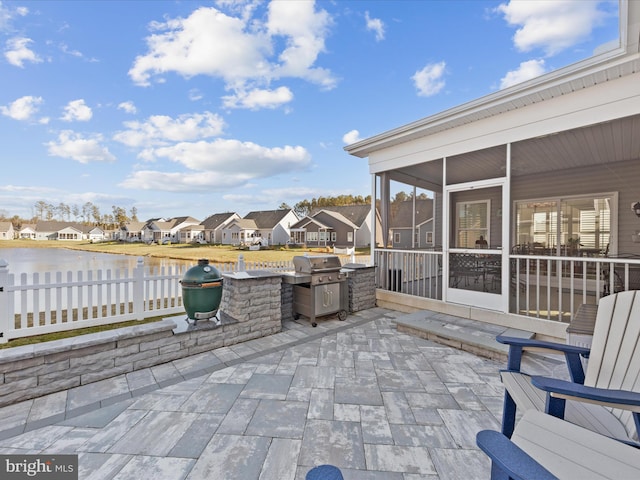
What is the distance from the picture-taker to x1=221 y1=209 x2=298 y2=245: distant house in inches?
1385

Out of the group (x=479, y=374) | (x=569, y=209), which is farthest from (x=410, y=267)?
(x=569, y=209)

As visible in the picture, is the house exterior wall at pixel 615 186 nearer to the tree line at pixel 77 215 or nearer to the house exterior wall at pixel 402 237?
the house exterior wall at pixel 402 237

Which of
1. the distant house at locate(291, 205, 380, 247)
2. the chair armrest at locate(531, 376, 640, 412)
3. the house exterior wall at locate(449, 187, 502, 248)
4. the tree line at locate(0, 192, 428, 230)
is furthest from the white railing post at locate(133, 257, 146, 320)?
the tree line at locate(0, 192, 428, 230)

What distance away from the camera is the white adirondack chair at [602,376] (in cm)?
159

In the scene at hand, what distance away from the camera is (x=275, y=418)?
2.44 meters

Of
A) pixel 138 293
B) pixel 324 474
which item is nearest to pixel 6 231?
pixel 138 293

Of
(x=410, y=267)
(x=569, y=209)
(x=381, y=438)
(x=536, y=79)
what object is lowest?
(x=381, y=438)

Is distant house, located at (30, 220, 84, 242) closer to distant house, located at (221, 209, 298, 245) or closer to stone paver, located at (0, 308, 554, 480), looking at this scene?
distant house, located at (221, 209, 298, 245)

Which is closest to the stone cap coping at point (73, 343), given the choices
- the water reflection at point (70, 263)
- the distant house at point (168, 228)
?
the water reflection at point (70, 263)

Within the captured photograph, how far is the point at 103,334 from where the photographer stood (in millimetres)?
3213

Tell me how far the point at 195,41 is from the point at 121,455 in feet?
26.5

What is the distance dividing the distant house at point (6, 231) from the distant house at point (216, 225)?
32.5m

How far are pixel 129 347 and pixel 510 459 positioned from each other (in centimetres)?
365

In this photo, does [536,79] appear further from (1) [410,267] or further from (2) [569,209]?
(2) [569,209]
